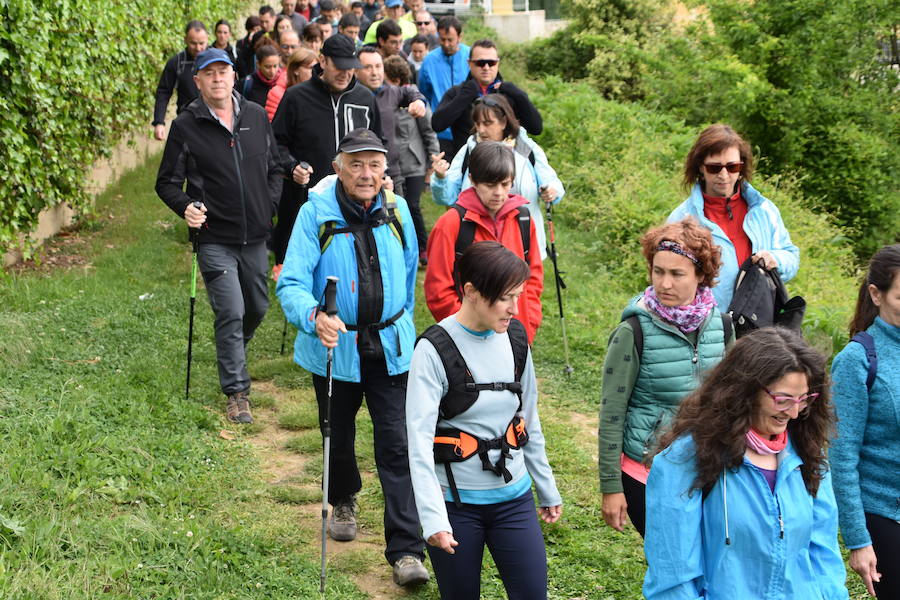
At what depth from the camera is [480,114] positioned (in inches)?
283

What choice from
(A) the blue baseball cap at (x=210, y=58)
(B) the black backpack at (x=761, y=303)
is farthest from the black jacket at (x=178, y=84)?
(B) the black backpack at (x=761, y=303)

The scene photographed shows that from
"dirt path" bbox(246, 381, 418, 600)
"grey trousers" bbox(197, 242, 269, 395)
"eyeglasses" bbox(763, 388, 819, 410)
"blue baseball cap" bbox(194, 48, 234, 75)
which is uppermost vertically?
"blue baseball cap" bbox(194, 48, 234, 75)

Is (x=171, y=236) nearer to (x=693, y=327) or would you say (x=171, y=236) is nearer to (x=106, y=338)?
(x=106, y=338)

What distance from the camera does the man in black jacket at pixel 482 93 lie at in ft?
29.1

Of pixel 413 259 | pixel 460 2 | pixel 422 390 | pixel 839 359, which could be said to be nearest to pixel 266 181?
pixel 413 259

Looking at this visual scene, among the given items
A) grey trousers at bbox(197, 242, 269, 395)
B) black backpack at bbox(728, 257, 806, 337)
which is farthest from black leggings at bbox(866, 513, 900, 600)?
grey trousers at bbox(197, 242, 269, 395)

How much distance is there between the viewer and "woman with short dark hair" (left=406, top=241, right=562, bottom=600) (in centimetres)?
411

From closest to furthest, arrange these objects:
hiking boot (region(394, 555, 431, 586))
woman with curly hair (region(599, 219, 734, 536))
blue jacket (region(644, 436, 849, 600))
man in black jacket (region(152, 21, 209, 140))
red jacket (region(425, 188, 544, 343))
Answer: blue jacket (region(644, 436, 849, 600)) → woman with curly hair (region(599, 219, 734, 536)) → hiking boot (region(394, 555, 431, 586)) → red jacket (region(425, 188, 544, 343)) → man in black jacket (region(152, 21, 209, 140))

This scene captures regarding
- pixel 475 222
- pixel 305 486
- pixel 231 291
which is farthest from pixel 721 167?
pixel 231 291

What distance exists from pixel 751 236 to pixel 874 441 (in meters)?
1.78

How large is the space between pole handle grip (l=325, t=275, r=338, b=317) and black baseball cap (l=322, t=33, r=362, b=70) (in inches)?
131

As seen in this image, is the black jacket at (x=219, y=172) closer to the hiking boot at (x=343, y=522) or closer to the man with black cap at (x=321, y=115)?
the man with black cap at (x=321, y=115)

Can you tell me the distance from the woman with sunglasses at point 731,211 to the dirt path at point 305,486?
2293 mm

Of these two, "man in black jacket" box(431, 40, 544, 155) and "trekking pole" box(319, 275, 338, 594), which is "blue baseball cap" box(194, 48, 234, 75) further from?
"trekking pole" box(319, 275, 338, 594)
